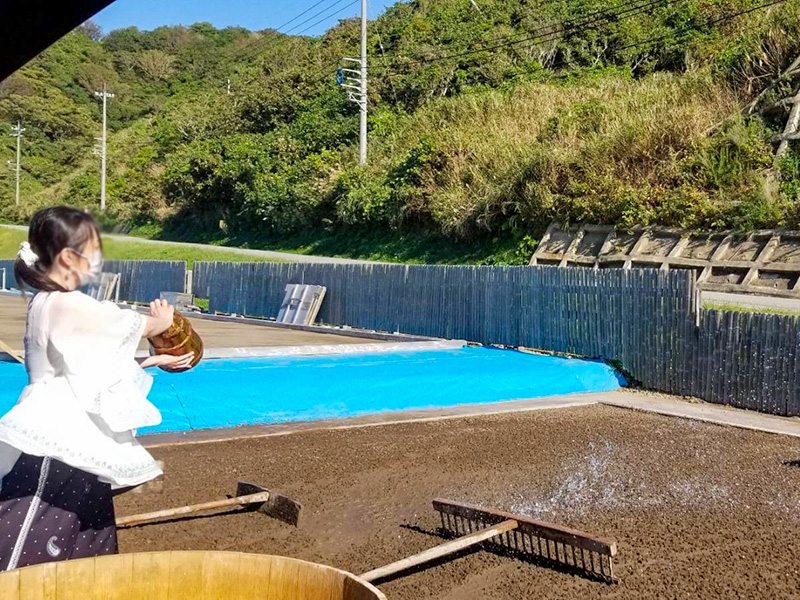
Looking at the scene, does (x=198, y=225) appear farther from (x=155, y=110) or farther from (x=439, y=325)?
(x=439, y=325)

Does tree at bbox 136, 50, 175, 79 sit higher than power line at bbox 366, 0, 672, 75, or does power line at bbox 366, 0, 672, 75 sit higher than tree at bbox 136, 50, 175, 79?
tree at bbox 136, 50, 175, 79

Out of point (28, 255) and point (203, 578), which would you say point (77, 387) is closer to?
point (28, 255)

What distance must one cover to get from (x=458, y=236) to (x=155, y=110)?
39.3 meters

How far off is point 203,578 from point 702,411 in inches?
308

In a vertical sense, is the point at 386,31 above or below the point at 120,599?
above

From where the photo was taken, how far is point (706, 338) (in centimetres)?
978

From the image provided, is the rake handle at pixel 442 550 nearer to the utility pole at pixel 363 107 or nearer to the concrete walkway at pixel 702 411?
the concrete walkway at pixel 702 411

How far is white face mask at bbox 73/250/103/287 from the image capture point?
2402mm

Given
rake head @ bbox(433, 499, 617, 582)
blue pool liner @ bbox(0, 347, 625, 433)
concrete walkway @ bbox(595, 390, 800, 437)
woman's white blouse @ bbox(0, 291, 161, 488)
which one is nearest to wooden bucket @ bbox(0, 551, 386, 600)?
woman's white blouse @ bbox(0, 291, 161, 488)

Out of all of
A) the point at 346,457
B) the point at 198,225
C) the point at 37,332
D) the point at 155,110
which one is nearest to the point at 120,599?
the point at 37,332

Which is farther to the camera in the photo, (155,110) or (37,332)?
(155,110)

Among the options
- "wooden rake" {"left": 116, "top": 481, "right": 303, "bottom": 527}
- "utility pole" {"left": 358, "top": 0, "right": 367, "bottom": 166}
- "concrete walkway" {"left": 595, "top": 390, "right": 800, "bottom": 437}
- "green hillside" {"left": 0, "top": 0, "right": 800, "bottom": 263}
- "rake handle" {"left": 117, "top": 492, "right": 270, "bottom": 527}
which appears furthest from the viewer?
"utility pole" {"left": 358, "top": 0, "right": 367, "bottom": 166}

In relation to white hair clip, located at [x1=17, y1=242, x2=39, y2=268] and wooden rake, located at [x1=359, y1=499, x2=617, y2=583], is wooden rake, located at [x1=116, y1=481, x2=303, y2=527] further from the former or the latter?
white hair clip, located at [x1=17, y1=242, x2=39, y2=268]

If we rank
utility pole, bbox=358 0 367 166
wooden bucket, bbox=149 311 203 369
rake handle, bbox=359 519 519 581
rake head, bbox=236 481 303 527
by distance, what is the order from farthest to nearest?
utility pole, bbox=358 0 367 166, rake head, bbox=236 481 303 527, rake handle, bbox=359 519 519 581, wooden bucket, bbox=149 311 203 369
